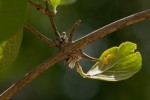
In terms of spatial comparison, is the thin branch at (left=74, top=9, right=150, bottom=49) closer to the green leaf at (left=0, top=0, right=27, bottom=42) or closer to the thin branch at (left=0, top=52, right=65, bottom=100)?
the thin branch at (left=0, top=52, right=65, bottom=100)

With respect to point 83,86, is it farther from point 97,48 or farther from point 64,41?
point 64,41

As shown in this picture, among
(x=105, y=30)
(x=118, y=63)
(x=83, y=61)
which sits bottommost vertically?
(x=83, y=61)

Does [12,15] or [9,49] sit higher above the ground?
[12,15]

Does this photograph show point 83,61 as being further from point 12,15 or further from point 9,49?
point 12,15

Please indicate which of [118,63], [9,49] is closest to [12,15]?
[9,49]

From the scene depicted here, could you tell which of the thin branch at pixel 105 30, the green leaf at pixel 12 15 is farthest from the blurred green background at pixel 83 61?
the green leaf at pixel 12 15

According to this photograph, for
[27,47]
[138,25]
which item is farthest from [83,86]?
[27,47]

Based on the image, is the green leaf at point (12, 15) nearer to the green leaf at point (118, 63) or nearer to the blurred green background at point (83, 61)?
the green leaf at point (118, 63)
